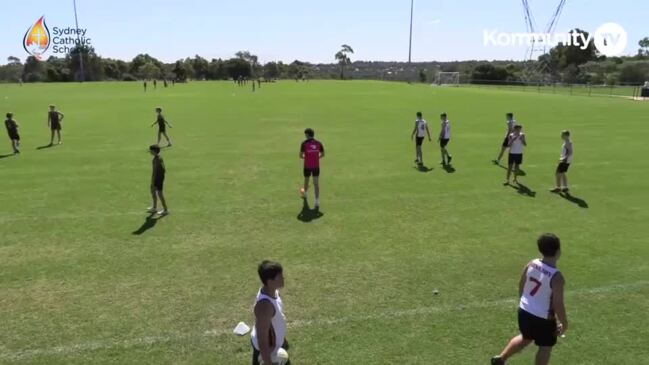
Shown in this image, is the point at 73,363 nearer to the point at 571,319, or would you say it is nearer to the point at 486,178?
the point at 571,319

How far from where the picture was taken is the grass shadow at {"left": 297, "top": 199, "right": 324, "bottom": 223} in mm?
12258

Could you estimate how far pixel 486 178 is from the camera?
54.1ft

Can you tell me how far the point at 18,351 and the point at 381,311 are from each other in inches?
194

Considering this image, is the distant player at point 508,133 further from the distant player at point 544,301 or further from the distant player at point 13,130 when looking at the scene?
the distant player at point 13,130

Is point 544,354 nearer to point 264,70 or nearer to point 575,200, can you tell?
point 575,200

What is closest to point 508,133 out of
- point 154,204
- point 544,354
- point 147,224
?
point 154,204

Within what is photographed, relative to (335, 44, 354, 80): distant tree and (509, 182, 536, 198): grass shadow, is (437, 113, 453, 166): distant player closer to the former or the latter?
(509, 182, 536, 198): grass shadow

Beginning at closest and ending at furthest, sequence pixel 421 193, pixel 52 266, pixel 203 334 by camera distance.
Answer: pixel 203 334 → pixel 52 266 → pixel 421 193

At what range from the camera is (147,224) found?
38.6ft

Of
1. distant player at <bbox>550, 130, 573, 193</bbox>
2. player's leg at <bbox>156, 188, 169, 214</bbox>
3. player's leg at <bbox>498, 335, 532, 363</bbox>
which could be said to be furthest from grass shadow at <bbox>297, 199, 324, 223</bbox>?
distant player at <bbox>550, 130, 573, 193</bbox>

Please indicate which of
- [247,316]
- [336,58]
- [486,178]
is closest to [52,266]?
[247,316]

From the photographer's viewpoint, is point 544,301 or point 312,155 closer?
point 544,301

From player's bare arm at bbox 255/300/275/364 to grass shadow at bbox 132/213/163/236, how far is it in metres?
7.43

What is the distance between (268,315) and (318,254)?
5495 millimetres
